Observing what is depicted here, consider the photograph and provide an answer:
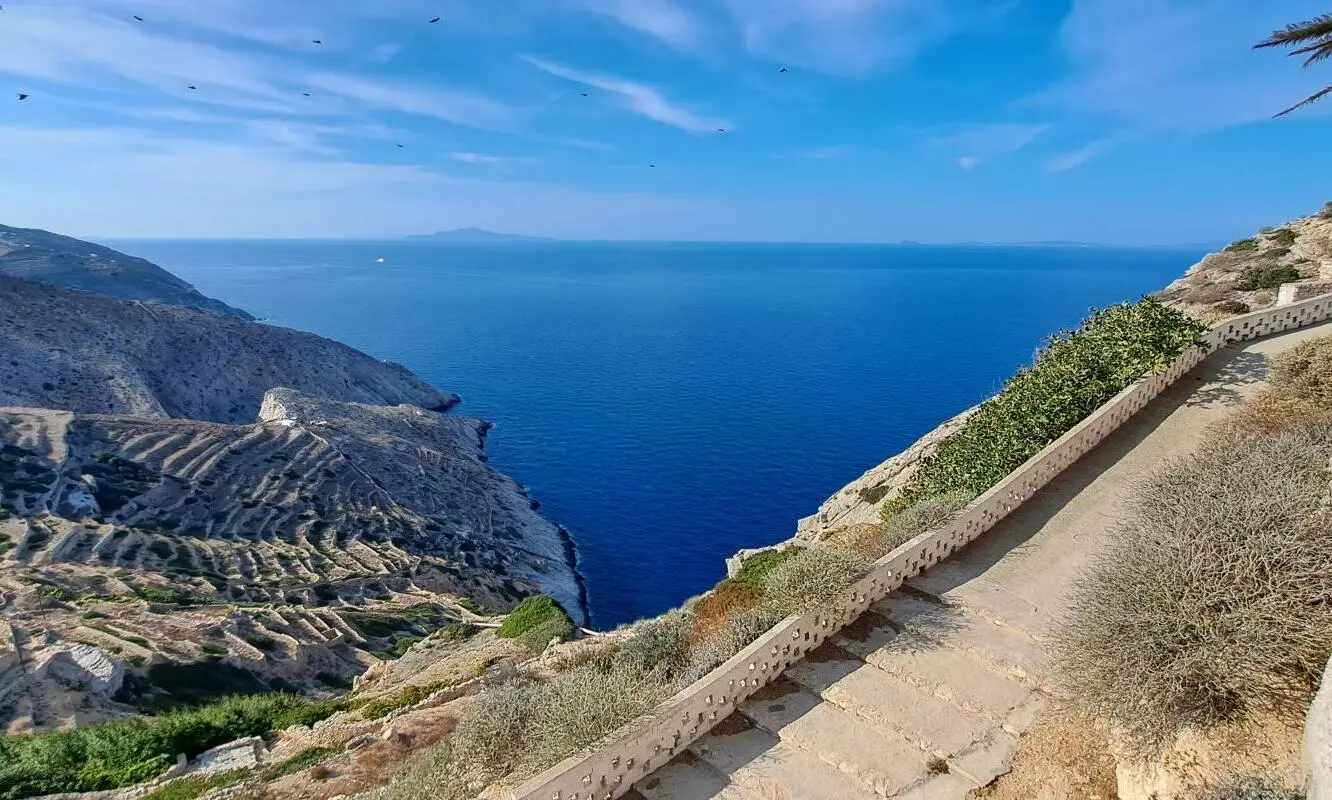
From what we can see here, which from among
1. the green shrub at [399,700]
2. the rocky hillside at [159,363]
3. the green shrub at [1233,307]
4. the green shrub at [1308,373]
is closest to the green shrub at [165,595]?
the green shrub at [399,700]

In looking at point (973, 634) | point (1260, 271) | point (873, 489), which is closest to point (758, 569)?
point (973, 634)

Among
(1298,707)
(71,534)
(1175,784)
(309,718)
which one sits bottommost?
(71,534)

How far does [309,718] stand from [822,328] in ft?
446

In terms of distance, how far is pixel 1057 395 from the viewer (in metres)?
18.2

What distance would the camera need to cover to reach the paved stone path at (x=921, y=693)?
868 centimetres

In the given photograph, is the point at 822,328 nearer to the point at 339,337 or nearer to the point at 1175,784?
the point at 339,337

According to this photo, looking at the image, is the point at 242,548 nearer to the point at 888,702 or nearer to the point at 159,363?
the point at 159,363

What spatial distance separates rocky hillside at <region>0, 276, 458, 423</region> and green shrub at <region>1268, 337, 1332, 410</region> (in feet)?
276

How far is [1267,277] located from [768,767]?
3944 cm

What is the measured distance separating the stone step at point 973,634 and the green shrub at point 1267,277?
3371 cm

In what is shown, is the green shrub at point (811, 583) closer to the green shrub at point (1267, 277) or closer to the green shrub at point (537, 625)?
the green shrub at point (537, 625)

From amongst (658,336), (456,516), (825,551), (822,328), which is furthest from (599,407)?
(825,551)

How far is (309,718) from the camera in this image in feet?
64.0

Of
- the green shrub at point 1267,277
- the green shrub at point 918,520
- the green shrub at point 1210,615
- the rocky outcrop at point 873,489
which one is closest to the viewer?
the green shrub at point 1210,615
